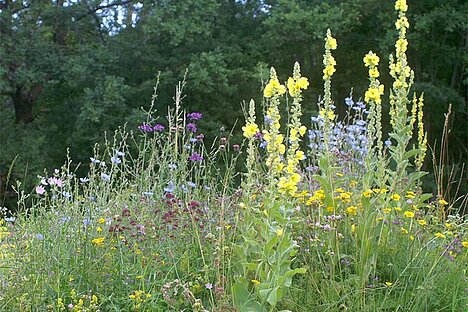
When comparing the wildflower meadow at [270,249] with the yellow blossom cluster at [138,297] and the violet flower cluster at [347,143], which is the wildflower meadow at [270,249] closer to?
the yellow blossom cluster at [138,297]

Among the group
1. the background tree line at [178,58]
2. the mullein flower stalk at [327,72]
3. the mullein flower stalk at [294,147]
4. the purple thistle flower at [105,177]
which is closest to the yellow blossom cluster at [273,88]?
the mullein flower stalk at [294,147]

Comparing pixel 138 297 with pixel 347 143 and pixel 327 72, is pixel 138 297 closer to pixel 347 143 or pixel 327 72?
pixel 327 72

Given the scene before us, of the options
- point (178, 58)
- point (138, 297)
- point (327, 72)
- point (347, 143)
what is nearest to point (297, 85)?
point (327, 72)

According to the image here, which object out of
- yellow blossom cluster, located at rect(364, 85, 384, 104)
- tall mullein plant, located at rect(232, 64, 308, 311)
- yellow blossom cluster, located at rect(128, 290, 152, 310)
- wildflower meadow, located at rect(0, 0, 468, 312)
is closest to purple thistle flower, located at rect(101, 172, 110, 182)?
wildflower meadow, located at rect(0, 0, 468, 312)

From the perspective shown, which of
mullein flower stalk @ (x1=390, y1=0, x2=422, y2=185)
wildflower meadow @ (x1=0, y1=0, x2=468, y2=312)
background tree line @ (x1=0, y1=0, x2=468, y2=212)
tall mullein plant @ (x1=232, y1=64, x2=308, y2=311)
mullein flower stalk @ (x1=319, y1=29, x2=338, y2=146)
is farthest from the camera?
background tree line @ (x1=0, y1=0, x2=468, y2=212)

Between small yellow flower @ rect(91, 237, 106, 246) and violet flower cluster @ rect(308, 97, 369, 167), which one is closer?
small yellow flower @ rect(91, 237, 106, 246)

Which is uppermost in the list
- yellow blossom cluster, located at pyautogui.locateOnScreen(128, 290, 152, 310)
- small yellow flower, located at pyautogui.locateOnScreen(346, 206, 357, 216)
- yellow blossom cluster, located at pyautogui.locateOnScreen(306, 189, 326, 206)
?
yellow blossom cluster, located at pyautogui.locateOnScreen(306, 189, 326, 206)

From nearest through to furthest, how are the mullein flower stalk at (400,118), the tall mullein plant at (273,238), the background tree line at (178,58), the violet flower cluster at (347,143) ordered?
1. the tall mullein plant at (273,238)
2. the mullein flower stalk at (400,118)
3. the violet flower cluster at (347,143)
4. the background tree line at (178,58)

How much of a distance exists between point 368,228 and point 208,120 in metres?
9.30

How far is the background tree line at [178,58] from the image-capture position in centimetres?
1130

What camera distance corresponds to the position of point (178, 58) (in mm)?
11977

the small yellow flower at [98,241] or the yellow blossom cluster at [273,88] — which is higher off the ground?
the yellow blossom cluster at [273,88]

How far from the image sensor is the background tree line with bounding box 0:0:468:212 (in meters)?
11.3

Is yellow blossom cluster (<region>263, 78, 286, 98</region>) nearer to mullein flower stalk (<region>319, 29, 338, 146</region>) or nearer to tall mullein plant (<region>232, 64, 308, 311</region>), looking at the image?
tall mullein plant (<region>232, 64, 308, 311</region>)
